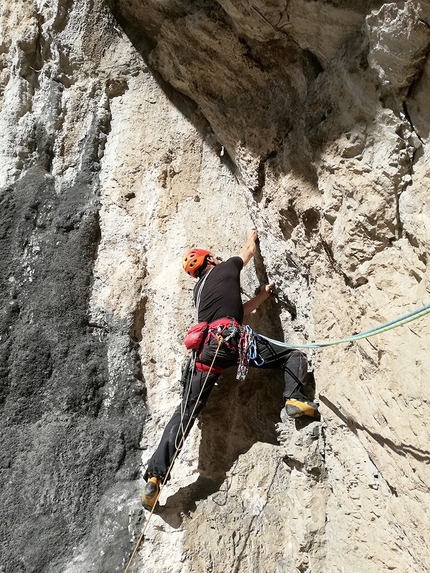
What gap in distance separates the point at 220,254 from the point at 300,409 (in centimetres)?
150

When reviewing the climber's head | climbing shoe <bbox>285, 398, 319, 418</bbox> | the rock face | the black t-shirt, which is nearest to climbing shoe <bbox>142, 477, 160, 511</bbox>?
the rock face

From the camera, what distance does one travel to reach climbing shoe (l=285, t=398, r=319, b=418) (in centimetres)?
354

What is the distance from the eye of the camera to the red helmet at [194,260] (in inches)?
158

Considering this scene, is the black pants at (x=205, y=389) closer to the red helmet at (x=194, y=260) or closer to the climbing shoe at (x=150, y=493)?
the climbing shoe at (x=150, y=493)

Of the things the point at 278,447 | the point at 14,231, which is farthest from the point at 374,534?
the point at 14,231

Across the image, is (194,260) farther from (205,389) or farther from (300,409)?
(300,409)

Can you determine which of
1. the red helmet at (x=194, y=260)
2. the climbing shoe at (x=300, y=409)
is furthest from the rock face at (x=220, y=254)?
the red helmet at (x=194, y=260)

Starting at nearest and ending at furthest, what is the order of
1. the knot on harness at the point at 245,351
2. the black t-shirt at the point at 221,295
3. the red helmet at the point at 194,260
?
the knot on harness at the point at 245,351 < the black t-shirt at the point at 221,295 < the red helmet at the point at 194,260

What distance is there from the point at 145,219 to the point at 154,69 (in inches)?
58.7

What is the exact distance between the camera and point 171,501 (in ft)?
11.6

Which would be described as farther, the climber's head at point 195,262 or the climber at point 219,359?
the climber's head at point 195,262

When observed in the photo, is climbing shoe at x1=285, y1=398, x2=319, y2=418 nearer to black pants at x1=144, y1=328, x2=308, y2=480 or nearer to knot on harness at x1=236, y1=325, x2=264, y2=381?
black pants at x1=144, y1=328, x2=308, y2=480

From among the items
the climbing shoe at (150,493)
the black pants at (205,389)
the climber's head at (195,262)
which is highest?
the climber's head at (195,262)

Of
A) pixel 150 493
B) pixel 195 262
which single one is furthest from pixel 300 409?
pixel 195 262
